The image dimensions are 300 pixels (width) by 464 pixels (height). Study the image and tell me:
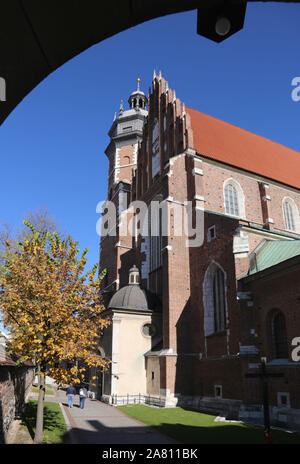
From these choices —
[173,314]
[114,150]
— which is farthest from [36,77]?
[114,150]

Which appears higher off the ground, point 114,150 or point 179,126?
point 114,150

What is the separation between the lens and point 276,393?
13.6 meters

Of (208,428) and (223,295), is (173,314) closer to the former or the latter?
(223,295)

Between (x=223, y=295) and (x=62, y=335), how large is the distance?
9.74m

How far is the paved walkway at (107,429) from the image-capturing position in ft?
33.2

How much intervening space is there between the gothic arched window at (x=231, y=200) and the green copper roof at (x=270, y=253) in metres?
6.74

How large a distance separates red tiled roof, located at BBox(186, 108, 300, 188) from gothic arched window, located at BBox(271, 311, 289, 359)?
12581 mm

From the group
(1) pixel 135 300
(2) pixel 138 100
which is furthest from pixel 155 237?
(2) pixel 138 100

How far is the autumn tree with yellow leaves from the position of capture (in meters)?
10.2

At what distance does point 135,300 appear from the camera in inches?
885

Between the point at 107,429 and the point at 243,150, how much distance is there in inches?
887

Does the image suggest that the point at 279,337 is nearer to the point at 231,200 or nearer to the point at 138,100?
the point at 231,200

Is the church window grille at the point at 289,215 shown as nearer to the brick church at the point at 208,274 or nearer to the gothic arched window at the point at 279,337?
the brick church at the point at 208,274
